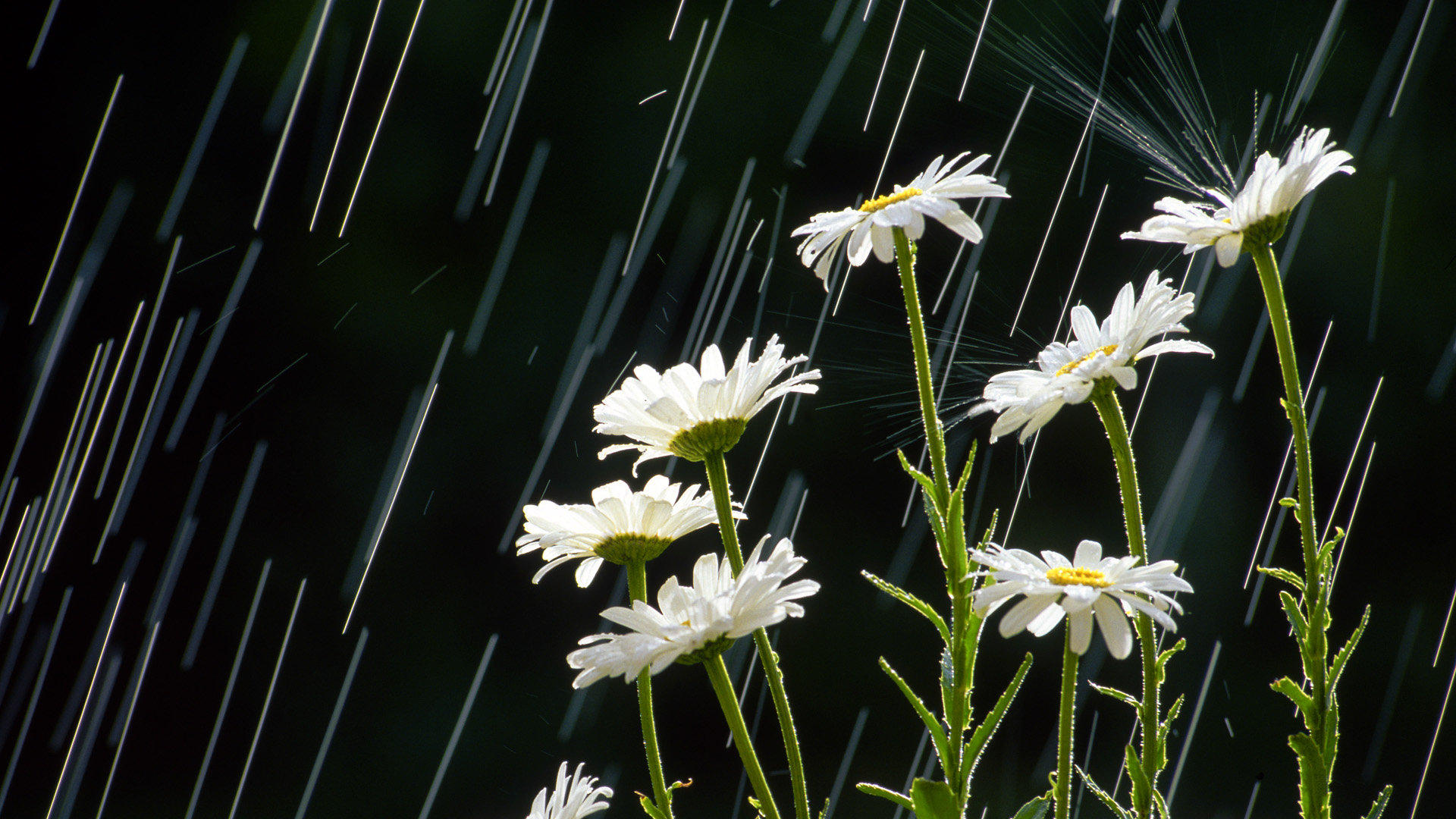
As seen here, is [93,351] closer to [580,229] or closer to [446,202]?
[446,202]

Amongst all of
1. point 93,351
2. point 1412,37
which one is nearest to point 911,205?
point 93,351

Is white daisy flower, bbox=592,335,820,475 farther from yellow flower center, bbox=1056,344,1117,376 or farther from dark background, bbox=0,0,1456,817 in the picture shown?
dark background, bbox=0,0,1456,817

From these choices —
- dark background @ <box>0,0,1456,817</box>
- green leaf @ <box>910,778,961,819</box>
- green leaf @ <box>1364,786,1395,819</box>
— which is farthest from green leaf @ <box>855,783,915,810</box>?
dark background @ <box>0,0,1456,817</box>

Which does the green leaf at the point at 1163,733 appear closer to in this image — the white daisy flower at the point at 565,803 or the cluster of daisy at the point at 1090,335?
the cluster of daisy at the point at 1090,335

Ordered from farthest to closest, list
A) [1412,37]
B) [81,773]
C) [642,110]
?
[642,110]
[1412,37]
[81,773]

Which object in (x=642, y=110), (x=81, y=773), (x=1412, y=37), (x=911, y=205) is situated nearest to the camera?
(x=911, y=205)

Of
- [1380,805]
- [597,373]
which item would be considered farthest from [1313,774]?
[597,373]

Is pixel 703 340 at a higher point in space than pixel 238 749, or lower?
higher
